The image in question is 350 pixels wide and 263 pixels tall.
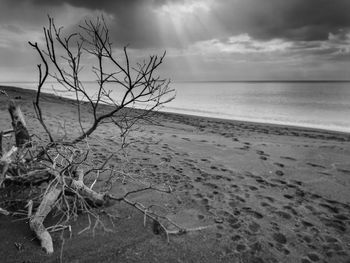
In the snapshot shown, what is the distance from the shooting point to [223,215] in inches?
131

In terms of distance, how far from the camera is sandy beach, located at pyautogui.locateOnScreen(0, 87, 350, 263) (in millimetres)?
2617

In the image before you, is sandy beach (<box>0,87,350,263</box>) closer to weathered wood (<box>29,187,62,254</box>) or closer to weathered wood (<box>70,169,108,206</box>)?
weathered wood (<box>29,187,62,254</box>)

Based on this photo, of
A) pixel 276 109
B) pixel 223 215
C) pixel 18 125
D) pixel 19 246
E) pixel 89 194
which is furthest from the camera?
pixel 276 109

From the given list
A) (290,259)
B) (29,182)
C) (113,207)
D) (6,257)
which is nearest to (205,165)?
(113,207)

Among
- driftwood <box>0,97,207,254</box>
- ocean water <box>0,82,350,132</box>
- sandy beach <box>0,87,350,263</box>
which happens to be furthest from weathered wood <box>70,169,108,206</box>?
ocean water <box>0,82,350,132</box>

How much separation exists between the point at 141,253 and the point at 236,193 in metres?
1.95

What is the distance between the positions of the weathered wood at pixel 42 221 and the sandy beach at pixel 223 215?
8 cm

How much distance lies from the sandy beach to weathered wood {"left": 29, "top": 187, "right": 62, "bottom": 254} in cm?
8

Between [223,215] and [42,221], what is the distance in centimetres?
213

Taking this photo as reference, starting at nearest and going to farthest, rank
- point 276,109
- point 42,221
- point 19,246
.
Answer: point 19,246 < point 42,221 < point 276,109

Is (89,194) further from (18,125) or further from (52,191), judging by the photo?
(18,125)

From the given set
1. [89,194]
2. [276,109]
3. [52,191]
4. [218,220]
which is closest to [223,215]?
[218,220]

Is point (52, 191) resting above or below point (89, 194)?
above

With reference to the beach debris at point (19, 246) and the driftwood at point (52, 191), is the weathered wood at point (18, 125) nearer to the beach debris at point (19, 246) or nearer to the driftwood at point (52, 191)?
the driftwood at point (52, 191)
